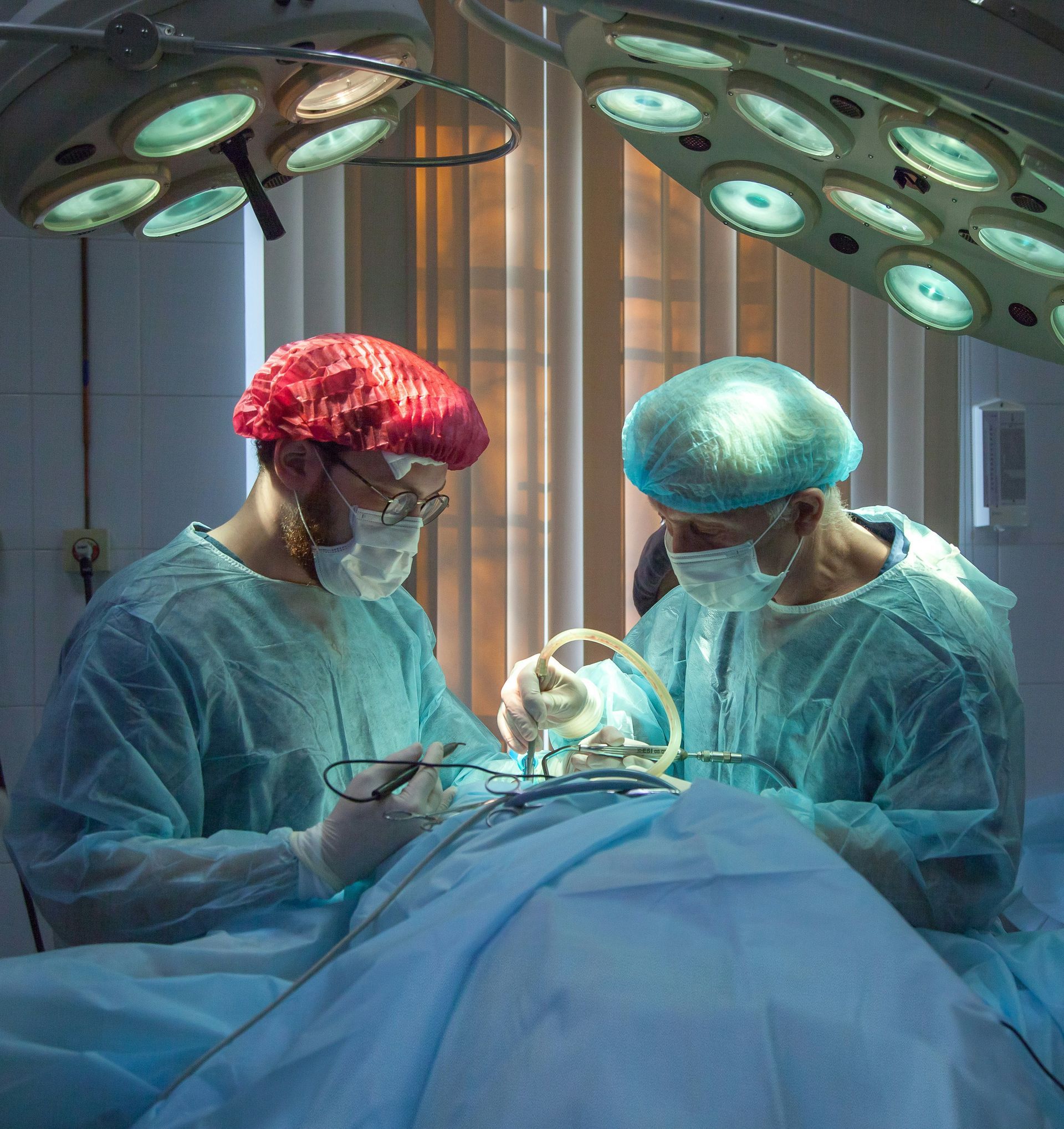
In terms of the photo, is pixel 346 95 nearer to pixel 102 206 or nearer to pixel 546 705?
pixel 102 206

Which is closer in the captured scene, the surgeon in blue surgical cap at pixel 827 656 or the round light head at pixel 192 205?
the round light head at pixel 192 205

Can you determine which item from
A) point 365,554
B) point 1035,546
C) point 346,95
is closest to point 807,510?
point 365,554

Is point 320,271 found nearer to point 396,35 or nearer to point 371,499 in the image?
point 371,499

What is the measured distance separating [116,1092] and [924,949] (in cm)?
76

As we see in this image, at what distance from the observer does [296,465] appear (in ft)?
4.82

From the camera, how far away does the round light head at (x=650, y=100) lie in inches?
34.5

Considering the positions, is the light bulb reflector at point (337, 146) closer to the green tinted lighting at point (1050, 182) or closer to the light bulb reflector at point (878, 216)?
the light bulb reflector at point (878, 216)

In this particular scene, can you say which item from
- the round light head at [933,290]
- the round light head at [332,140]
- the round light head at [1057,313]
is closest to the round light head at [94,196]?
the round light head at [332,140]

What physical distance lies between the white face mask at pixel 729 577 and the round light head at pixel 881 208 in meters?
0.56

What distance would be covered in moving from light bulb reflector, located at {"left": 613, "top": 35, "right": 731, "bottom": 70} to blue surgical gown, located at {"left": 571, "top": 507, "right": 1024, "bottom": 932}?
34.2 inches

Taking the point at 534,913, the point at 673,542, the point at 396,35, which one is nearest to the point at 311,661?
the point at 673,542

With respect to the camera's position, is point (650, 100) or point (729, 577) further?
point (729, 577)

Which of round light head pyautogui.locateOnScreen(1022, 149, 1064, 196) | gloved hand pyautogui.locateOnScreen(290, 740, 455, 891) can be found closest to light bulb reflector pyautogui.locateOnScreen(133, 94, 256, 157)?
round light head pyautogui.locateOnScreen(1022, 149, 1064, 196)

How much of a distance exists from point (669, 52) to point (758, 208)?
295 millimetres
